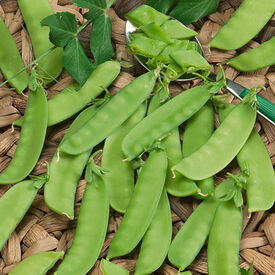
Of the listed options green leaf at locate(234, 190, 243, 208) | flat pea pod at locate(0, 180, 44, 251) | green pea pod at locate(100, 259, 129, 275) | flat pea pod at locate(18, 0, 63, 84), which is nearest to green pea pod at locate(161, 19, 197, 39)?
flat pea pod at locate(18, 0, 63, 84)

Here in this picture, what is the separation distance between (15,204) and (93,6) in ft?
2.47

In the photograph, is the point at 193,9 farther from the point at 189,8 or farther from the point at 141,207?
the point at 141,207

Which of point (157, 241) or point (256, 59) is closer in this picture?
point (157, 241)

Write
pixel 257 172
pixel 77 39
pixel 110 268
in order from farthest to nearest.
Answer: pixel 77 39
pixel 257 172
pixel 110 268

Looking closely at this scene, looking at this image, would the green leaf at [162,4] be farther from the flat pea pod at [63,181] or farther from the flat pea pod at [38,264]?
the flat pea pod at [38,264]

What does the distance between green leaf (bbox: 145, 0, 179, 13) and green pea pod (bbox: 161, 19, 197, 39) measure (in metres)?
0.09

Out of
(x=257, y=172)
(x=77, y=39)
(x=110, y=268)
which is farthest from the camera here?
(x=77, y=39)

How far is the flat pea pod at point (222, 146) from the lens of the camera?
1639 millimetres

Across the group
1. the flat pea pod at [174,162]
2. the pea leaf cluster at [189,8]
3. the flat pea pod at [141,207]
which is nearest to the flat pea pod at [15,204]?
the flat pea pod at [141,207]

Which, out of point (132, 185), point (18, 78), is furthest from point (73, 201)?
point (18, 78)

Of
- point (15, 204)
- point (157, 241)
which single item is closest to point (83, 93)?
point (15, 204)

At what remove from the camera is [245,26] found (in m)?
1.84

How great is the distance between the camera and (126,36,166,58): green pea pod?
1763 mm

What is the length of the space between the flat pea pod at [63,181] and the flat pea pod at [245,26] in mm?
651
